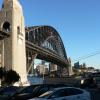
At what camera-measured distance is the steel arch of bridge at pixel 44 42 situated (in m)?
101

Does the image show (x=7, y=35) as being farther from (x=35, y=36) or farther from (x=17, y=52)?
(x=35, y=36)

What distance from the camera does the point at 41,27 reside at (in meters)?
123

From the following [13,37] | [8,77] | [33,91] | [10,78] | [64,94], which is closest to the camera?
[64,94]

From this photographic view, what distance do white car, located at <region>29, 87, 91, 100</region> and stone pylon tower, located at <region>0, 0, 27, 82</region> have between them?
55590 mm

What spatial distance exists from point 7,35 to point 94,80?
2105 cm

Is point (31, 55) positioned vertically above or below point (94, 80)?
above

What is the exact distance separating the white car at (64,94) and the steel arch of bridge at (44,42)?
71.5m

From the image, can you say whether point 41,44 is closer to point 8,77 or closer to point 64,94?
point 8,77

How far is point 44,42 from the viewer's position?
4921 inches

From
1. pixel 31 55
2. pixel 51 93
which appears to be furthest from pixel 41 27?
pixel 51 93

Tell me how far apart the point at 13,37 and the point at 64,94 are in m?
58.6

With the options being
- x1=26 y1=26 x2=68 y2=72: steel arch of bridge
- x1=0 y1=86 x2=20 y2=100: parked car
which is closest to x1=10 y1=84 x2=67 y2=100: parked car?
x1=0 y1=86 x2=20 y2=100: parked car

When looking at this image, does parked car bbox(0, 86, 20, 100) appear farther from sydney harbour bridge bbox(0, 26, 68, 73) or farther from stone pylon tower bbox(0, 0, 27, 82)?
sydney harbour bridge bbox(0, 26, 68, 73)

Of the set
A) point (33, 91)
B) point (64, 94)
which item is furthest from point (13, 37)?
point (64, 94)
